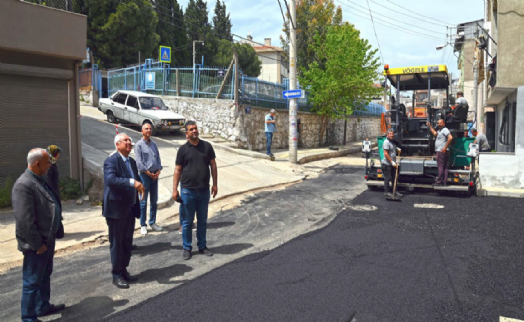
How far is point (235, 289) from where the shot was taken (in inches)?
181

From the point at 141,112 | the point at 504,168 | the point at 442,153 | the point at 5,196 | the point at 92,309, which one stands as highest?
the point at 141,112

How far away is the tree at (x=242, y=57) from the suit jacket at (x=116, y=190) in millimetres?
43755

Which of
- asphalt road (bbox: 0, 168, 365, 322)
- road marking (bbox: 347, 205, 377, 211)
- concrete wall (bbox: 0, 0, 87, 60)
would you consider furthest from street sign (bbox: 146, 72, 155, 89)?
road marking (bbox: 347, 205, 377, 211)

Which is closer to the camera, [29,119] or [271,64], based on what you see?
[29,119]

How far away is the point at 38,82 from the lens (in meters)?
9.41

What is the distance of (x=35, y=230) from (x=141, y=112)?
42.8 ft

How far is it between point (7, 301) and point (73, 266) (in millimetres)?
1153

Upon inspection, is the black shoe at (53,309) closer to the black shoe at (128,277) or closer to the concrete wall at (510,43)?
the black shoe at (128,277)

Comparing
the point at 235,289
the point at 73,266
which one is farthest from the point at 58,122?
the point at 235,289

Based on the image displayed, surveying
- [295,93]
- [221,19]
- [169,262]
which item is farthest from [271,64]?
[169,262]

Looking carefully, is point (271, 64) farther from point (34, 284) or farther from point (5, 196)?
point (34, 284)

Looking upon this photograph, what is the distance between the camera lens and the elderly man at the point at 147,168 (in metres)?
7.07

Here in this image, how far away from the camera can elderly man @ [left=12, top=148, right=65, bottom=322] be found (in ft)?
12.5

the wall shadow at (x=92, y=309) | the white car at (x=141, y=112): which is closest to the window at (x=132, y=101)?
the white car at (x=141, y=112)
